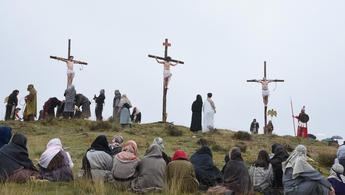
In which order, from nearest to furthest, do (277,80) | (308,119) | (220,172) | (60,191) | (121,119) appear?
1. (60,191)
2. (220,172)
3. (121,119)
4. (308,119)
5. (277,80)

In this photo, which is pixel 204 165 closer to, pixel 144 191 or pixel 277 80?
pixel 144 191

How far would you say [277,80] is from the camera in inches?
1437

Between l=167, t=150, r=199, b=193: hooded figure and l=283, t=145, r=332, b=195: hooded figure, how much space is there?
6.52 feet

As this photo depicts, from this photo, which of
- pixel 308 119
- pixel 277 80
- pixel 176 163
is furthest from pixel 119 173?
pixel 277 80

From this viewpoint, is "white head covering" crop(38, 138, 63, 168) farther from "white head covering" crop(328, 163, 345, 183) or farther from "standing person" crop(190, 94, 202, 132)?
"standing person" crop(190, 94, 202, 132)

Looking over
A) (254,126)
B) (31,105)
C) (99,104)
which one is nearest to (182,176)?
(31,105)

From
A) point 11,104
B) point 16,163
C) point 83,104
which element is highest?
point 83,104

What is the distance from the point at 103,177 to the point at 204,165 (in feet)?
8.13

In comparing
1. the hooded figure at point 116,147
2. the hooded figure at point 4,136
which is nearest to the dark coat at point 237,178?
the hooded figure at point 116,147

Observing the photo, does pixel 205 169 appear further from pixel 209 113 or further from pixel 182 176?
pixel 209 113

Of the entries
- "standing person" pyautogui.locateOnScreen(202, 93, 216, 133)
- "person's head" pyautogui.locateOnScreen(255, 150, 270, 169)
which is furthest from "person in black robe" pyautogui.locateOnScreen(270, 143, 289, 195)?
"standing person" pyautogui.locateOnScreen(202, 93, 216, 133)

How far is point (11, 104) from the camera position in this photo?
2759 centimetres

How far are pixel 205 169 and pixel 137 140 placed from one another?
859 cm

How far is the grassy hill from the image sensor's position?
17.5 metres
